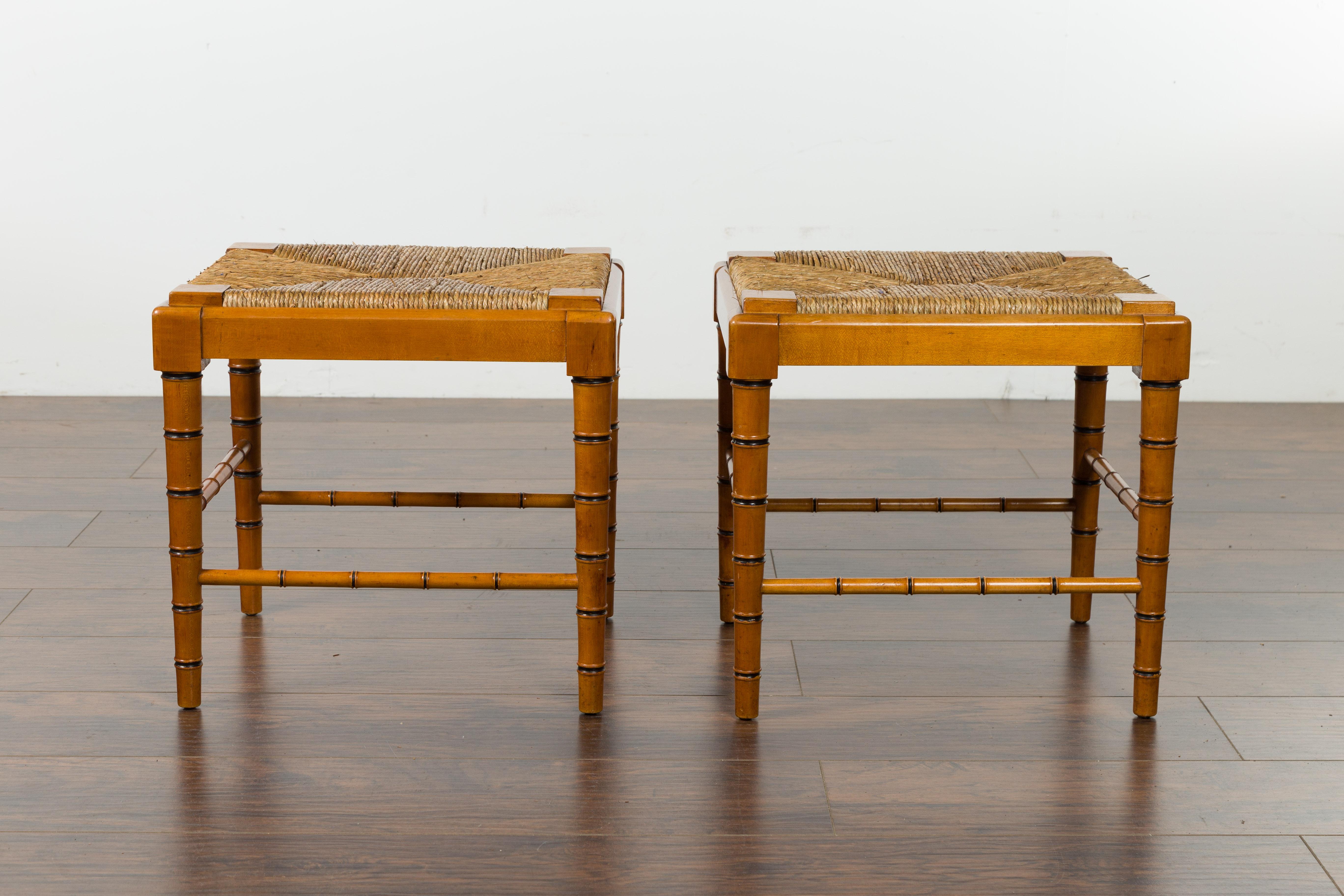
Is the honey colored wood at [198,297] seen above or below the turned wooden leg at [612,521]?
above

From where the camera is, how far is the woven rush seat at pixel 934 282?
4.32 ft


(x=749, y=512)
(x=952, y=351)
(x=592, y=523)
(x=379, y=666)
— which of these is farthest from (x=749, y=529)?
(x=379, y=666)

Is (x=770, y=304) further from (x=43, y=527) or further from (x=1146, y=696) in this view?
A: (x=43, y=527)

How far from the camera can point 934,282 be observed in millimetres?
1511

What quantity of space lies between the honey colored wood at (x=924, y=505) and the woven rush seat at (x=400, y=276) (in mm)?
369

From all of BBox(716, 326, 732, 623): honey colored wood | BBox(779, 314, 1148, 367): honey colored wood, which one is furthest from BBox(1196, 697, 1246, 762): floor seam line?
BBox(716, 326, 732, 623): honey colored wood

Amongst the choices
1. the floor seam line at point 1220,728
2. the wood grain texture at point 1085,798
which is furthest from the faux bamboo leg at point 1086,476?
the wood grain texture at point 1085,798

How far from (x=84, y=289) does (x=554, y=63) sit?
106 centimetres

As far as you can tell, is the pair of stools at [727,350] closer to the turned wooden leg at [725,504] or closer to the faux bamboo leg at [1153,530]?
the faux bamboo leg at [1153,530]

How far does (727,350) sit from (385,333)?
40 cm

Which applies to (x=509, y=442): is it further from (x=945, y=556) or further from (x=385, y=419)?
(x=945, y=556)

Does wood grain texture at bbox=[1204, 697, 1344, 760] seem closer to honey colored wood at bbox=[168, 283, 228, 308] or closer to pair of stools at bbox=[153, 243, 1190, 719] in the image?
pair of stools at bbox=[153, 243, 1190, 719]

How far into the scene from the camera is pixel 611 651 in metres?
1.57

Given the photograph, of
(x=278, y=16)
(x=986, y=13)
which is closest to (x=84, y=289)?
(x=278, y=16)
